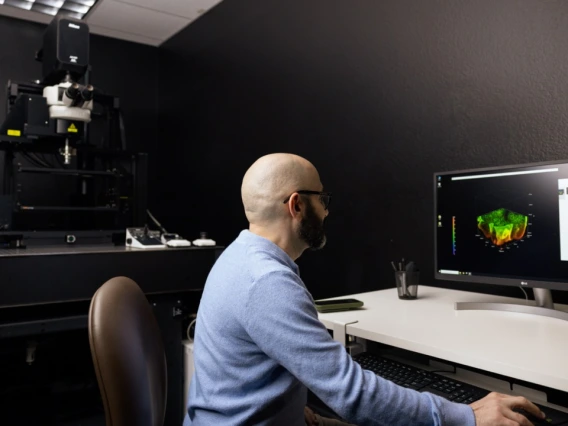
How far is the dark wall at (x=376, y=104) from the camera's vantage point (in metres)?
1.62

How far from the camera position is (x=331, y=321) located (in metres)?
1.32

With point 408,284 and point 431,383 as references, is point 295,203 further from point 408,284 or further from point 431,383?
point 408,284

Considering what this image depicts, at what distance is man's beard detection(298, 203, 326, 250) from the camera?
1042 millimetres

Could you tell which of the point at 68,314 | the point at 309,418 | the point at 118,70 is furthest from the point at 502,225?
the point at 118,70

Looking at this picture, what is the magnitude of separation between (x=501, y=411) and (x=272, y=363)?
16.1 inches

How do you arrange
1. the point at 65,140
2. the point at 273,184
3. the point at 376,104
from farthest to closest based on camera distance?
the point at 65,140 < the point at 376,104 < the point at 273,184

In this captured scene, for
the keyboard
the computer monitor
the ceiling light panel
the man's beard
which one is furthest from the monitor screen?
the ceiling light panel

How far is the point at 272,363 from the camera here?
897 mm

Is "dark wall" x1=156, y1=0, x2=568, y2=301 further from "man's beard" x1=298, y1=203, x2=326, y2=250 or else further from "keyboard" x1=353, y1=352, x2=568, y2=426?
"man's beard" x1=298, y1=203, x2=326, y2=250

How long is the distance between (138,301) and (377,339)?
1.93 ft

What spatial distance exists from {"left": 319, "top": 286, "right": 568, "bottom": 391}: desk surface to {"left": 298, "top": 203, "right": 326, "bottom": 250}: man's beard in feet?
1.00

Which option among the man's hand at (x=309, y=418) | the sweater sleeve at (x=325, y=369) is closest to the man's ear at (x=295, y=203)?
the sweater sleeve at (x=325, y=369)

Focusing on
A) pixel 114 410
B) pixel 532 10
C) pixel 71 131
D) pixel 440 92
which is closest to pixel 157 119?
pixel 71 131

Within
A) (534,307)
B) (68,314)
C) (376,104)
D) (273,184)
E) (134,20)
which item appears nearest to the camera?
(273,184)
